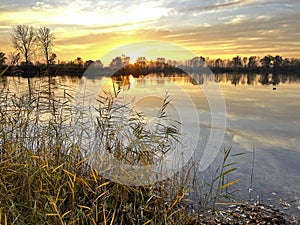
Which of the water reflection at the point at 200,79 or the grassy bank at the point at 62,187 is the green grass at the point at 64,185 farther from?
the water reflection at the point at 200,79

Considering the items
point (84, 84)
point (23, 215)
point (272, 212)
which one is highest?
point (84, 84)

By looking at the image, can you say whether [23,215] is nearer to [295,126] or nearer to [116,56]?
[116,56]

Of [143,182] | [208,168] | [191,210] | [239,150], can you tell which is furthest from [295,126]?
[143,182]

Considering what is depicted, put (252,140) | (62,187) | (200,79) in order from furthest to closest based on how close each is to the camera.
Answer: (200,79)
(252,140)
(62,187)

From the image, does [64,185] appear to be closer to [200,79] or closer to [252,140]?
[252,140]

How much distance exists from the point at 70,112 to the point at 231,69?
66.8 meters

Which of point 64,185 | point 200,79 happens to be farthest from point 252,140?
point 200,79

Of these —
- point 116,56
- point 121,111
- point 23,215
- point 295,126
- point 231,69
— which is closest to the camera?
point 23,215

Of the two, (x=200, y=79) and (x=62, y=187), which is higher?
(x=200, y=79)

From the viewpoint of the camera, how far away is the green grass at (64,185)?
2.41 m

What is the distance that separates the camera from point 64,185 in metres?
2.64

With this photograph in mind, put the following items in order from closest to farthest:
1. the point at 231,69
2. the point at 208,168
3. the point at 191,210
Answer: the point at 191,210 → the point at 208,168 → the point at 231,69

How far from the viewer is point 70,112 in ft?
13.5

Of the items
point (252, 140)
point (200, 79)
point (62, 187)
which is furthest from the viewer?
point (200, 79)
